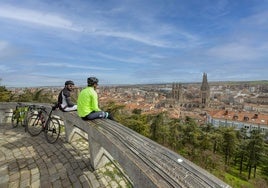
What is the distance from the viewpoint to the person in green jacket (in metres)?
4.25

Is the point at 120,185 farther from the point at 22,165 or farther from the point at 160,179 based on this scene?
the point at 22,165

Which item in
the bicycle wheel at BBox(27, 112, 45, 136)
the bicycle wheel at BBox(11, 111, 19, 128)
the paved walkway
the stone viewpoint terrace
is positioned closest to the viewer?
the stone viewpoint terrace

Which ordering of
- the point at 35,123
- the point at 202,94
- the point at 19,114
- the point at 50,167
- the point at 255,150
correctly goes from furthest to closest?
the point at 202,94, the point at 255,150, the point at 19,114, the point at 35,123, the point at 50,167

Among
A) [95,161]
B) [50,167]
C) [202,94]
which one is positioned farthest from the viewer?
[202,94]

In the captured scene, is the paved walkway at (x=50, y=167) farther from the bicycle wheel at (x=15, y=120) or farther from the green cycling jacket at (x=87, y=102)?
the bicycle wheel at (x=15, y=120)

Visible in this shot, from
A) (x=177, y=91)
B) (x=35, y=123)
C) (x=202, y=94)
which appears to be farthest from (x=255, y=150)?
(x=177, y=91)

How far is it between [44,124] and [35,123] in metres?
0.80

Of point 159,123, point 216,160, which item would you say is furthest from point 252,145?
Answer: point 159,123

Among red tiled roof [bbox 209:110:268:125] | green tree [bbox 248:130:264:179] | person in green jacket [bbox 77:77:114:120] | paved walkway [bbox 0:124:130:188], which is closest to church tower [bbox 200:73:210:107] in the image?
red tiled roof [bbox 209:110:268:125]

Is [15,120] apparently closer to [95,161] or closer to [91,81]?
[91,81]

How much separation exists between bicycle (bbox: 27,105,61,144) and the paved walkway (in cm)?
23

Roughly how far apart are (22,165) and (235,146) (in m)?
32.3

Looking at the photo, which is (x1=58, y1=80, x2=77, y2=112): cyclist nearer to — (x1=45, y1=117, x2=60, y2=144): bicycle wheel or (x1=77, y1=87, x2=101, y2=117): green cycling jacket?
(x1=45, y1=117, x2=60, y2=144): bicycle wheel

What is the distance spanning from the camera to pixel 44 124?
5855mm
